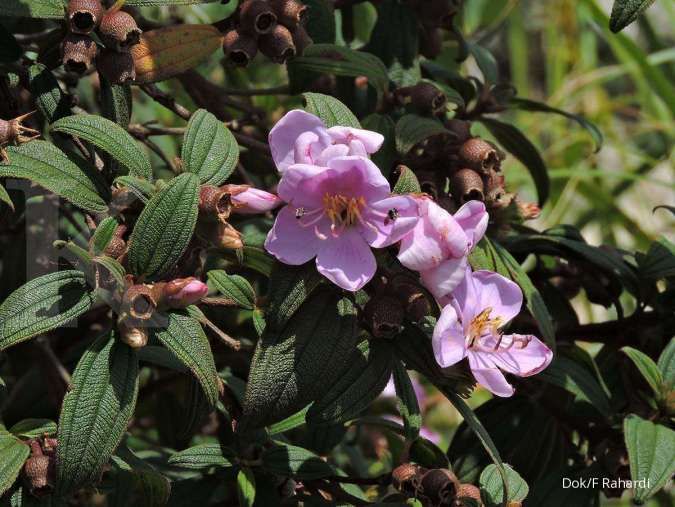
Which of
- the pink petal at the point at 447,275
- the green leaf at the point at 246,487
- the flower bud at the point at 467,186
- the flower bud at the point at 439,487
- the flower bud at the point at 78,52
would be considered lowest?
the green leaf at the point at 246,487

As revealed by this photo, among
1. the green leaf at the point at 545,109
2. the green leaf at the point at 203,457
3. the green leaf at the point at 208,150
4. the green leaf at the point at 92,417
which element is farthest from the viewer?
the green leaf at the point at 545,109

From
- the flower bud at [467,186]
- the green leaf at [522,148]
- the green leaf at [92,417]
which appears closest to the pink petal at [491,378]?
the flower bud at [467,186]

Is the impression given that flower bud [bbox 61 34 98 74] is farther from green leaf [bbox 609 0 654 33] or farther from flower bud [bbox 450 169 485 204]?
green leaf [bbox 609 0 654 33]

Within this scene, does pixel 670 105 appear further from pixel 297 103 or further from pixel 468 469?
pixel 468 469

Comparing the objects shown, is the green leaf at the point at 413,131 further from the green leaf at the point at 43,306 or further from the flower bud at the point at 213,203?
the green leaf at the point at 43,306

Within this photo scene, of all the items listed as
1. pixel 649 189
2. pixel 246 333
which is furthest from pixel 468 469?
pixel 649 189
